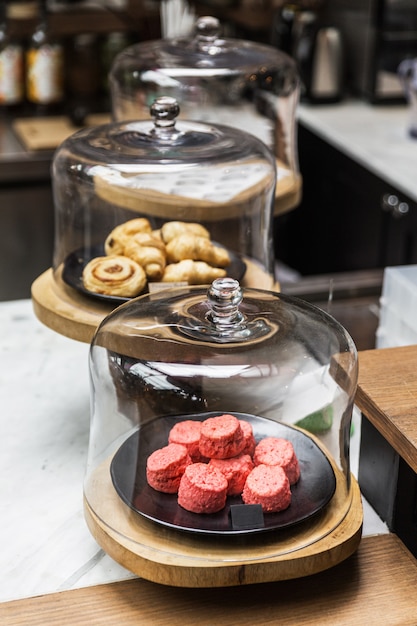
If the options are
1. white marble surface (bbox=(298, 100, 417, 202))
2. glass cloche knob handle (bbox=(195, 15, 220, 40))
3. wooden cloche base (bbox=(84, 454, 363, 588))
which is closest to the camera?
wooden cloche base (bbox=(84, 454, 363, 588))

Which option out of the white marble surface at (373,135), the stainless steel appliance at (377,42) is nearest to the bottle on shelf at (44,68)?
the white marble surface at (373,135)

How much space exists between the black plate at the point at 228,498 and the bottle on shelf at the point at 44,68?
2281mm

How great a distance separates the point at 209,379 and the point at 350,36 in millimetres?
2668

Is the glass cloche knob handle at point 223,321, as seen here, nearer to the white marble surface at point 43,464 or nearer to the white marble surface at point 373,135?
the white marble surface at point 43,464

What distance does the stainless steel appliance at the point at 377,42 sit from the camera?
3.06 m

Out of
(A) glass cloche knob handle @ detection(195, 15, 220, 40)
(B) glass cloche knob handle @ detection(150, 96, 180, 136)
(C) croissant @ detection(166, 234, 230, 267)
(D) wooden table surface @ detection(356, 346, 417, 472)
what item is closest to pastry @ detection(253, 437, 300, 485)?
(D) wooden table surface @ detection(356, 346, 417, 472)

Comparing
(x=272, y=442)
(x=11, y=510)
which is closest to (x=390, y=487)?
(x=272, y=442)

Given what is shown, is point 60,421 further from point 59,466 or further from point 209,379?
point 209,379

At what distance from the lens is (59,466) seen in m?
1.20

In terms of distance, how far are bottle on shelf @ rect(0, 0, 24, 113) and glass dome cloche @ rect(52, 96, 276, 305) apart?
1.73m

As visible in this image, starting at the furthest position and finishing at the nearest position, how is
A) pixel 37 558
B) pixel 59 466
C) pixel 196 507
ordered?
pixel 59 466
pixel 37 558
pixel 196 507

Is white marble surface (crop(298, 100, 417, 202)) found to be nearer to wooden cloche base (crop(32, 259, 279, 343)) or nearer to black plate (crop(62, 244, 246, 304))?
black plate (crop(62, 244, 246, 304))

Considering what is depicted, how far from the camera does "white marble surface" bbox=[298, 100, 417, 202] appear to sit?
2.55 meters

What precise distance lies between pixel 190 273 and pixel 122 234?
15 centimetres
